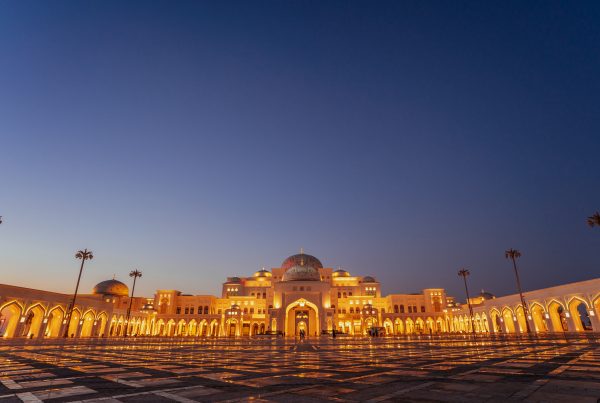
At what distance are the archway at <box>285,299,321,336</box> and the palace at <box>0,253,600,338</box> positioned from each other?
0.61 ft

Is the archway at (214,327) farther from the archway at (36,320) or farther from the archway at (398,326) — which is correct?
the archway at (398,326)

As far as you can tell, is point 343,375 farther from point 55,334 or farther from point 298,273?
point 298,273

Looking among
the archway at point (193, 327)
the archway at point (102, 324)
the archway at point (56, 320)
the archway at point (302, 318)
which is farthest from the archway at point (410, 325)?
the archway at point (56, 320)

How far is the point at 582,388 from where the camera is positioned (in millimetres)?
4355

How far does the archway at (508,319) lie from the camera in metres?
56.2

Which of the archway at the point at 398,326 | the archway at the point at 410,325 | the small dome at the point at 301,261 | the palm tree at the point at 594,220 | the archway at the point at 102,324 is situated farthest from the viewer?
the small dome at the point at 301,261

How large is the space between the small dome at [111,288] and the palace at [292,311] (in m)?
0.24

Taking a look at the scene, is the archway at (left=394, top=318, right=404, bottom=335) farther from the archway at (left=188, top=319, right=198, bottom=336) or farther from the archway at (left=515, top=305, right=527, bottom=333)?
the archway at (left=188, top=319, right=198, bottom=336)

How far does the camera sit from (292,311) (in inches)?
2562

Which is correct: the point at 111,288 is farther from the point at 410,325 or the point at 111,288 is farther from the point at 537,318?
the point at 537,318

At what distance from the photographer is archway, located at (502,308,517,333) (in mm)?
56156

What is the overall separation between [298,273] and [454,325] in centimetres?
3683

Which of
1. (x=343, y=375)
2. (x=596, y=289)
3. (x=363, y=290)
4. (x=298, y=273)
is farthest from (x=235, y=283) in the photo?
(x=343, y=375)

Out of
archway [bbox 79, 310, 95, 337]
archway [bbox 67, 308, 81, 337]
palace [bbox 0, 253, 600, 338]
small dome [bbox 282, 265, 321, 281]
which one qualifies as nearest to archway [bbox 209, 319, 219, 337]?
palace [bbox 0, 253, 600, 338]
